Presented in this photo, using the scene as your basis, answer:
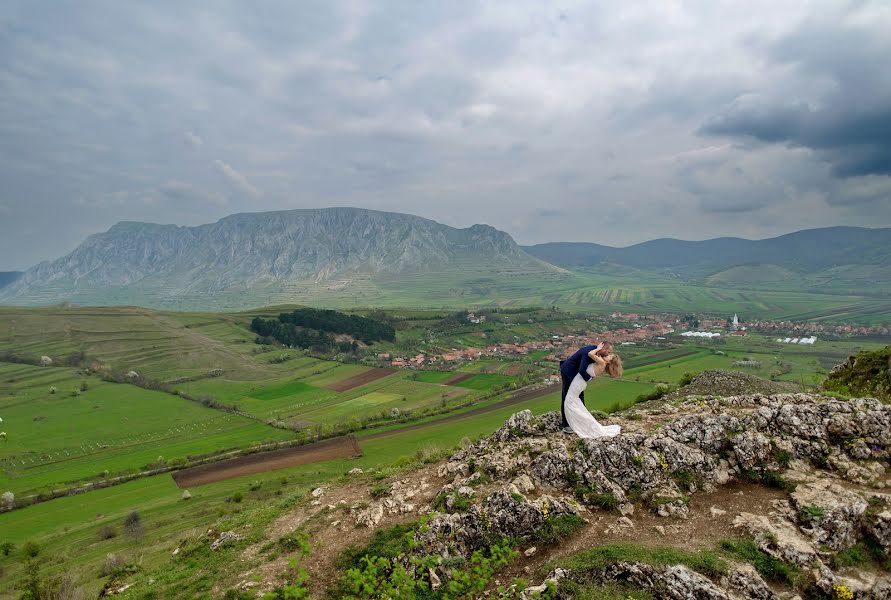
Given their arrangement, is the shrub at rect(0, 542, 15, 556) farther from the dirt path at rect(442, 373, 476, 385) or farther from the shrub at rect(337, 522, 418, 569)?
the dirt path at rect(442, 373, 476, 385)

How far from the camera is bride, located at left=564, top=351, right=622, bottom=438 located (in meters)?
15.2

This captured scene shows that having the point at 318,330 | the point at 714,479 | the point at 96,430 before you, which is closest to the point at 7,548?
the point at 96,430

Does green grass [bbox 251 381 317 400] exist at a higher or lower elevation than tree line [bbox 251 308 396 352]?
lower

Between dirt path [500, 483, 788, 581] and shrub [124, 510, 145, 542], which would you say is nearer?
dirt path [500, 483, 788, 581]

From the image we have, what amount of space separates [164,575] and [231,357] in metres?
124

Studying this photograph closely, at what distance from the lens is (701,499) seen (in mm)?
13008

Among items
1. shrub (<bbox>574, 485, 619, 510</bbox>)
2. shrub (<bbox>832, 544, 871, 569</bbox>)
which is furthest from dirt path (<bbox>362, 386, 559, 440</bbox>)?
shrub (<bbox>832, 544, 871, 569</bbox>)

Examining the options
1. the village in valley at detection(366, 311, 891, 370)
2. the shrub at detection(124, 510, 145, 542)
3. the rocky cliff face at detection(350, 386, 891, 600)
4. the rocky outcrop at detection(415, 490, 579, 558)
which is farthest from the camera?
the village in valley at detection(366, 311, 891, 370)

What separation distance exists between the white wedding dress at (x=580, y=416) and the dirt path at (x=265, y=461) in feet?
161

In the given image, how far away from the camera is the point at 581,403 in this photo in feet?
52.6

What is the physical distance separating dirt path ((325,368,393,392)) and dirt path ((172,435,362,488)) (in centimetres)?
3546

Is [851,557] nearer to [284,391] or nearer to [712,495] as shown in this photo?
[712,495]

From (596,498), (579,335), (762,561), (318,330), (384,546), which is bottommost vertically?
(579,335)

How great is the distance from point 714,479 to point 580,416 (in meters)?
4.53
